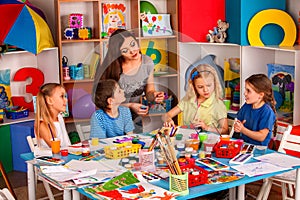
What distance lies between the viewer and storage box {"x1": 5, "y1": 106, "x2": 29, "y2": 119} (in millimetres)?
4895

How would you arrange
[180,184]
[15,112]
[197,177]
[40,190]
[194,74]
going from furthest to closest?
[15,112], [40,190], [194,74], [197,177], [180,184]

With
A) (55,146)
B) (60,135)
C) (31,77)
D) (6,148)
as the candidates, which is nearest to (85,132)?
(60,135)

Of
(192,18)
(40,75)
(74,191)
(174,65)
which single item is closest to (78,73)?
(40,75)

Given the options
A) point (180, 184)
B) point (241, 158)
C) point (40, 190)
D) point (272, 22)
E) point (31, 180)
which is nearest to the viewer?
point (180, 184)

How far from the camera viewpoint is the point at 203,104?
3.35 metres

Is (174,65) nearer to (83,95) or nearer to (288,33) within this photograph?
(83,95)

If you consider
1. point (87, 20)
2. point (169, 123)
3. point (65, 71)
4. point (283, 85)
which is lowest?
point (169, 123)

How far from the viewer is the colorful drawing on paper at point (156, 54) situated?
3393 mm

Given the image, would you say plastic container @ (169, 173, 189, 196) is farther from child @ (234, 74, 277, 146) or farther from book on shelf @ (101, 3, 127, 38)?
book on shelf @ (101, 3, 127, 38)

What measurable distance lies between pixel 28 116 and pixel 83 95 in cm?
139

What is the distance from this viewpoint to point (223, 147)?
319 cm

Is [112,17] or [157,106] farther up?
[112,17]

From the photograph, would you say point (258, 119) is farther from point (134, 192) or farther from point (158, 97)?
point (134, 192)

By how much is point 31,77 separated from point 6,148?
26.1 inches
